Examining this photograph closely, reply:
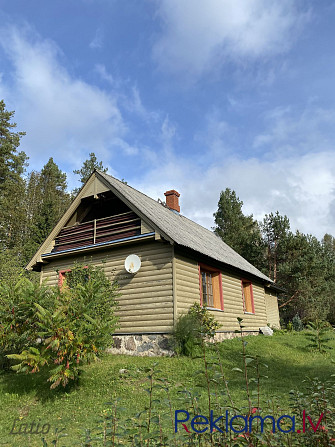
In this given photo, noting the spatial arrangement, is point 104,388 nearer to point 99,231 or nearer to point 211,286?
point 99,231

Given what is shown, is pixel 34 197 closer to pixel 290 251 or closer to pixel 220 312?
pixel 290 251

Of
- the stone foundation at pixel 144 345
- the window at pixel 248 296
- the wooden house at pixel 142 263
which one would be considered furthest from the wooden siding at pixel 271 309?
the stone foundation at pixel 144 345

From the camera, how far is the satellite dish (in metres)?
11.7

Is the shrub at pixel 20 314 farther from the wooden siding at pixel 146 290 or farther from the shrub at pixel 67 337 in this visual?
the wooden siding at pixel 146 290

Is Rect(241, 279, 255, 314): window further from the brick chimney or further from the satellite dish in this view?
the satellite dish

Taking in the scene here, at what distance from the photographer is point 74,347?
24.6ft

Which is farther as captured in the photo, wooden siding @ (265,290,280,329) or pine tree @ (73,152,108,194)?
pine tree @ (73,152,108,194)

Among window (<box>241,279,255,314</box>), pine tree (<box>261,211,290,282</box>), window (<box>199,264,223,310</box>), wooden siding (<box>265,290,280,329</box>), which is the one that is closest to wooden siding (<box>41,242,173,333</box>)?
window (<box>199,264,223,310</box>)

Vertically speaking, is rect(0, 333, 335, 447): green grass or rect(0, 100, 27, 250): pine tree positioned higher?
rect(0, 100, 27, 250): pine tree

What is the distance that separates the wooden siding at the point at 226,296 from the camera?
11414 millimetres

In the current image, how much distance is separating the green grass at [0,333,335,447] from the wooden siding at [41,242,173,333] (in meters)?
1.16

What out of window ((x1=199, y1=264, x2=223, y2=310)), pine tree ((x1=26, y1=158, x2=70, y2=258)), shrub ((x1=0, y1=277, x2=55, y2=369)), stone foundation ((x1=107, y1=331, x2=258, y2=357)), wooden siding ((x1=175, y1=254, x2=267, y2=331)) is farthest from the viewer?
pine tree ((x1=26, y1=158, x2=70, y2=258))

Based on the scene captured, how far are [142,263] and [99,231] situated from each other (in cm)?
244

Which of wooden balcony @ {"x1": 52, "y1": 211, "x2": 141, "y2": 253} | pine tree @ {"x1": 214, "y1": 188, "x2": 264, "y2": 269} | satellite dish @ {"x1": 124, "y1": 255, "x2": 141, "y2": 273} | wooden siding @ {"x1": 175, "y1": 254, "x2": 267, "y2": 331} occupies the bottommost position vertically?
wooden siding @ {"x1": 175, "y1": 254, "x2": 267, "y2": 331}
